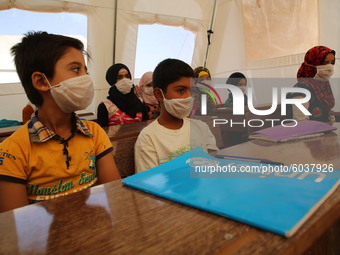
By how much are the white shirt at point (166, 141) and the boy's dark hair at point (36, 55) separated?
430 millimetres

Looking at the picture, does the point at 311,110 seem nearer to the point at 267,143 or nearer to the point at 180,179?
the point at 267,143

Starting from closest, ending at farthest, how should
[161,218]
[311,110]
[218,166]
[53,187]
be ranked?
[161,218]
[218,166]
[53,187]
[311,110]

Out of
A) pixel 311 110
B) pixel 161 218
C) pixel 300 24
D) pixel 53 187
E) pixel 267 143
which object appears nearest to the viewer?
pixel 161 218

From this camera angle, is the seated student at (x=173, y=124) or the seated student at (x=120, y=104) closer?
the seated student at (x=173, y=124)

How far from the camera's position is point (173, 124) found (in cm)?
144

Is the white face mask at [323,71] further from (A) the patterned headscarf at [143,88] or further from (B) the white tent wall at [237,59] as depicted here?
(B) the white tent wall at [237,59]

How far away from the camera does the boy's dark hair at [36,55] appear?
993mm

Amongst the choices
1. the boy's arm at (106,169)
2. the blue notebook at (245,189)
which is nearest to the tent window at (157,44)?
the boy's arm at (106,169)

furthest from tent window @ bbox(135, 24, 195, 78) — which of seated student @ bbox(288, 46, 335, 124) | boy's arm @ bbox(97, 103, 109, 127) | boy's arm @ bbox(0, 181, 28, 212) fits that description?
boy's arm @ bbox(0, 181, 28, 212)

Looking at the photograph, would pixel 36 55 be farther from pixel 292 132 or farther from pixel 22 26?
pixel 22 26

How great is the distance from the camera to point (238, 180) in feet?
1.92

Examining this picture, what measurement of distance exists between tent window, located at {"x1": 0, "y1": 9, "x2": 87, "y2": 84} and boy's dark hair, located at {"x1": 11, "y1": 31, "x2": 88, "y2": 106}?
2872mm

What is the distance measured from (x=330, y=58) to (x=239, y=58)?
316 centimetres

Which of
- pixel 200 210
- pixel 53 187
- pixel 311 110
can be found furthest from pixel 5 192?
pixel 311 110
